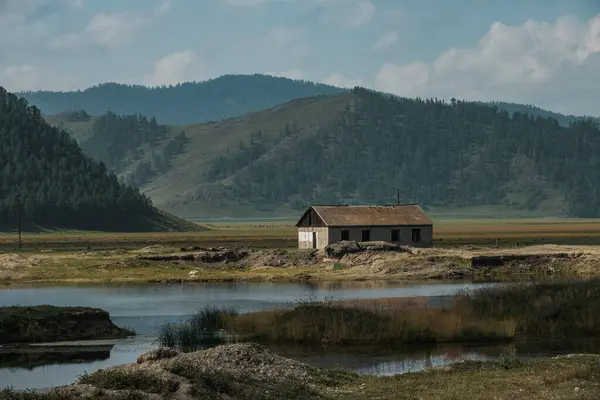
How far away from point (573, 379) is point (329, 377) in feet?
20.5

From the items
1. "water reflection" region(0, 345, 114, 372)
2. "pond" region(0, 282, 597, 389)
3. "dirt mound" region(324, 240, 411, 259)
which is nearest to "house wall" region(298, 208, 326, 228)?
"dirt mound" region(324, 240, 411, 259)

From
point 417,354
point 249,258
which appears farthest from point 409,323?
point 249,258

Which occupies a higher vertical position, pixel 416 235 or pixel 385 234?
pixel 385 234

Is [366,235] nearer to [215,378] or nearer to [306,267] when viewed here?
[306,267]

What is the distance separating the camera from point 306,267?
306ft

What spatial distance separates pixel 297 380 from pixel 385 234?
75.7 m

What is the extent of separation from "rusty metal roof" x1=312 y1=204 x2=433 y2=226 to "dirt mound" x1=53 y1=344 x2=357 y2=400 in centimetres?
7249

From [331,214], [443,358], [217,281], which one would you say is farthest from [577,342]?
[331,214]

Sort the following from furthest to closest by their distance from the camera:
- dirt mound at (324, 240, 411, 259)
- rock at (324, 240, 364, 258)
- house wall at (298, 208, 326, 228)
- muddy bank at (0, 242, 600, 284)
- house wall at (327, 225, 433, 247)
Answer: house wall at (298, 208, 326, 228) → house wall at (327, 225, 433, 247) → rock at (324, 240, 364, 258) → dirt mound at (324, 240, 411, 259) → muddy bank at (0, 242, 600, 284)

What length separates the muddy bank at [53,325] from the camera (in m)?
44.2

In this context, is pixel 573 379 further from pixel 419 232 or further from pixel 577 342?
pixel 419 232

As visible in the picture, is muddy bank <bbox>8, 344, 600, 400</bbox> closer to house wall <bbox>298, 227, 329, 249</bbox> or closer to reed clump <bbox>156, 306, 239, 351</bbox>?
reed clump <bbox>156, 306, 239, 351</bbox>

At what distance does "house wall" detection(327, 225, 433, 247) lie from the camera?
103812mm

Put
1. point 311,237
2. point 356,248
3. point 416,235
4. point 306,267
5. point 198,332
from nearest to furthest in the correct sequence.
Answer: point 198,332 < point 306,267 < point 356,248 < point 416,235 < point 311,237
